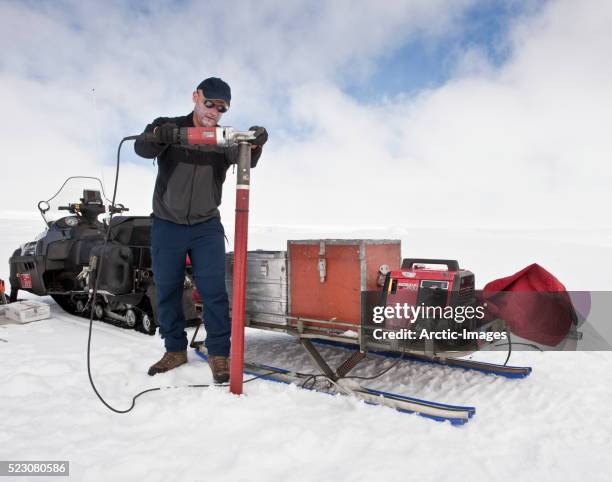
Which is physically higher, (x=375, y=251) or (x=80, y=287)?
(x=375, y=251)

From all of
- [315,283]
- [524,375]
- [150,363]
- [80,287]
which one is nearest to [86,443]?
[150,363]

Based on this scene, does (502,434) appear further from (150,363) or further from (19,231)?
(19,231)

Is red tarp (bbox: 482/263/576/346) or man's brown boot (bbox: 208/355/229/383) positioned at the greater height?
red tarp (bbox: 482/263/576/346)

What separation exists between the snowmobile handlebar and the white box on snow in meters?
3.82

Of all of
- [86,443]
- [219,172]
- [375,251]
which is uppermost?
[219,172]

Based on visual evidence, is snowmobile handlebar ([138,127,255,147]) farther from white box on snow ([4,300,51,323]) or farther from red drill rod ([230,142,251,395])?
white box on snow ([4,300,51,323])

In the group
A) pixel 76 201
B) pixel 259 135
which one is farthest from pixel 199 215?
pixel 76 201

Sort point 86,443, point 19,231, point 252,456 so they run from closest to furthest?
point 252,456, point 86,443, point 19,231

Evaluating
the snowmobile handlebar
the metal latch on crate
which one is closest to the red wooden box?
the metal latch on crate

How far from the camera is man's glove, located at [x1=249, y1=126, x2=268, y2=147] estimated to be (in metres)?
2.85

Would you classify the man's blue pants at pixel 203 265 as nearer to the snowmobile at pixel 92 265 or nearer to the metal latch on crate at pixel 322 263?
Answer: the metal latch on crate at pixel 322 263

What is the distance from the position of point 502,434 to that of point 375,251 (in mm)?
1376

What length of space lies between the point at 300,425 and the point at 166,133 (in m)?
1.92

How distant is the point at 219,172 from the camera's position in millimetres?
3322
